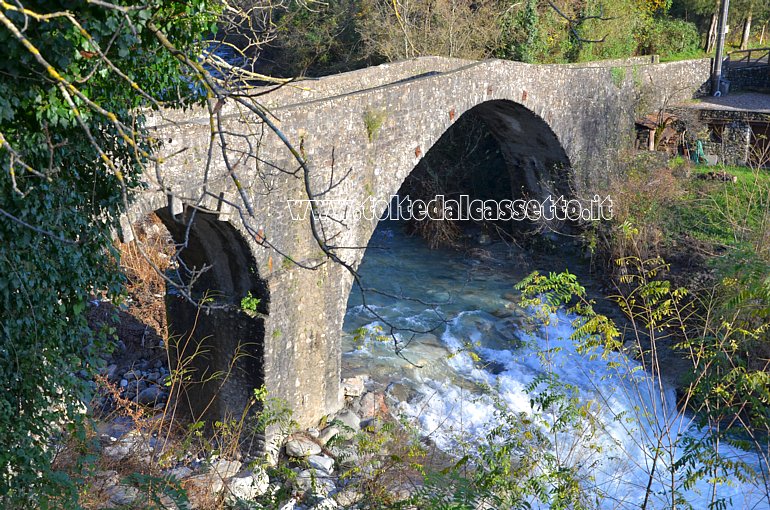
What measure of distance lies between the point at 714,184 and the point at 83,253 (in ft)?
42.9

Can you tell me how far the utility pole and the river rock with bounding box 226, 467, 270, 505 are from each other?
17.3 meters

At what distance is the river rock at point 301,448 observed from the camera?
8.74 meters

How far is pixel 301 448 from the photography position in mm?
8797

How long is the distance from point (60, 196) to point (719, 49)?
18945 millimetres

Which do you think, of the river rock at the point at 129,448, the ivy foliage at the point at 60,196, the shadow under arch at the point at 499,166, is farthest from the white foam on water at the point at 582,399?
the ivy foliage at the point at 60,196

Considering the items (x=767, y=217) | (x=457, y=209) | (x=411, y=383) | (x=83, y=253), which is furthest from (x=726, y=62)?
(x=83, y=253)

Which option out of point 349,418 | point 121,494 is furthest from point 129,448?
point 349,418

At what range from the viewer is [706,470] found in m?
5.71

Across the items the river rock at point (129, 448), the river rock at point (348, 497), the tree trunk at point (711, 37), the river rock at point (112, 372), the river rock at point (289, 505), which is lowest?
the river rock at point (112, 372)

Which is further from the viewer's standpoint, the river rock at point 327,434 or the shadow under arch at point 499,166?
the shadow under arch at point 499,166

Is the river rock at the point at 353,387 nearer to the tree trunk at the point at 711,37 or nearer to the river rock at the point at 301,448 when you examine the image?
the river rock at the point at 301,448

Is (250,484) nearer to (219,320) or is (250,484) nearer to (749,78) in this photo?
(219,320)

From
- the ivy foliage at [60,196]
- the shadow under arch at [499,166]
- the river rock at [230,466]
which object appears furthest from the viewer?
the shadow under arch at [499,166]

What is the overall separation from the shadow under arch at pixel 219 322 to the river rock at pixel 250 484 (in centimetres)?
93
